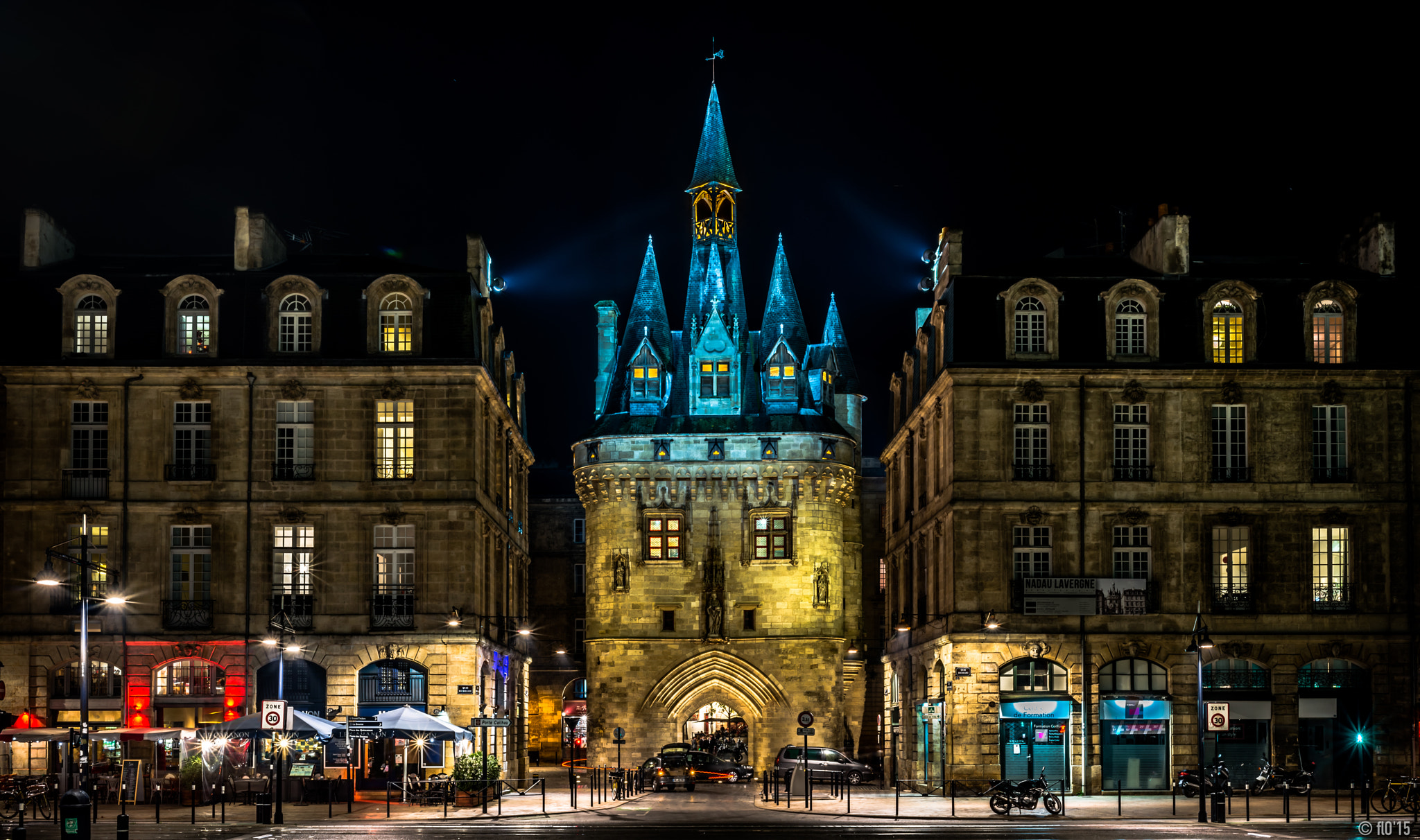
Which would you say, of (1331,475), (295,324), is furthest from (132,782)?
(1331,475)

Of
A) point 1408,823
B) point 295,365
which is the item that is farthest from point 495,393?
point 1408,823

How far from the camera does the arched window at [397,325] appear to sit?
50.6 meters

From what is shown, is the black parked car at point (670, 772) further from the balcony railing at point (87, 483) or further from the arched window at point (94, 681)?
the balcony railing at point (87, 483)

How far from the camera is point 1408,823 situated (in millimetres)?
35875

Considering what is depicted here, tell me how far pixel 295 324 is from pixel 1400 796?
3304 cm

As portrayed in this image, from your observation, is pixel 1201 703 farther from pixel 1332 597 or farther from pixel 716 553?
pixel 716 553

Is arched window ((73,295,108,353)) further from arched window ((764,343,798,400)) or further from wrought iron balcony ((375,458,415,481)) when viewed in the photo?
arched window ((764,343,798,400))

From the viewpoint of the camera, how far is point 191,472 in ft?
163

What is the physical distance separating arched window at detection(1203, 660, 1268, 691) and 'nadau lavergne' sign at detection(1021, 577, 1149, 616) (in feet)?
8.62

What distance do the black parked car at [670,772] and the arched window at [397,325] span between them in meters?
15.9

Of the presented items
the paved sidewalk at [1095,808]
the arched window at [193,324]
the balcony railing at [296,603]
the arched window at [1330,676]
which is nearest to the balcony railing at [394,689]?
the balcony railing at [296,603]

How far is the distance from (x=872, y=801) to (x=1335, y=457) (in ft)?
58.4

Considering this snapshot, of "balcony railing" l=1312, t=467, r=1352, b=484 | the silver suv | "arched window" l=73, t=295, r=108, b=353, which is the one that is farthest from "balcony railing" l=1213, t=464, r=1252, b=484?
"arched window" l=73, t=295, r=108, b=353

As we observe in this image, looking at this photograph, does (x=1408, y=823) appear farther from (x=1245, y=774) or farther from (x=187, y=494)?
(x=187, y=494)
